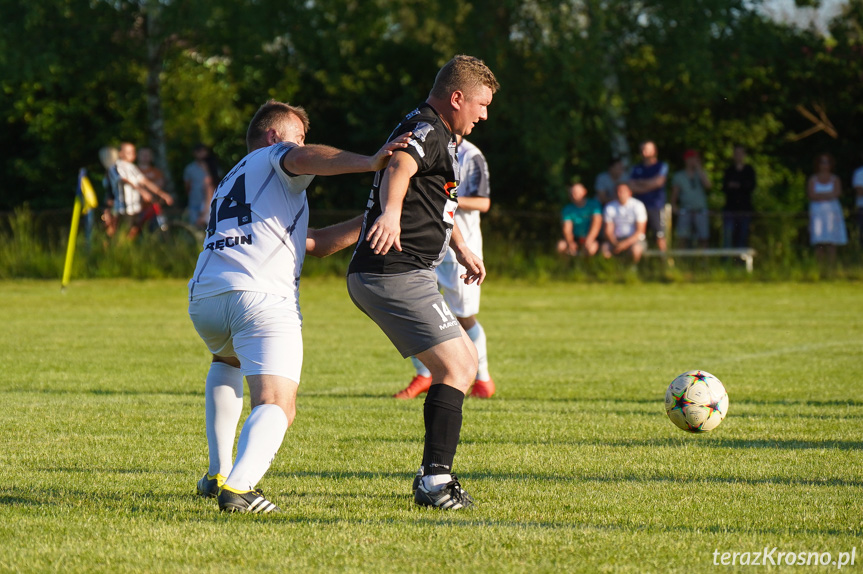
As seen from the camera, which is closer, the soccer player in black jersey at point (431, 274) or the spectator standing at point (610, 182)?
the soccer player in black jersey at point (431, 274)

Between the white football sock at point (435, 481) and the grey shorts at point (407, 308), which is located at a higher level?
the grey shorts at point (407, 308)

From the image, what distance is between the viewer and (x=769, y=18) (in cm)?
2362

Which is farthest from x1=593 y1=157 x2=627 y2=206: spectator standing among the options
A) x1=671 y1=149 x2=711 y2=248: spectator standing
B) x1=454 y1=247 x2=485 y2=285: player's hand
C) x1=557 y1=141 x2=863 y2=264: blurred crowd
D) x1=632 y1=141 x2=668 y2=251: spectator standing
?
x1=454 y1=247 x2=485 y2=285: player's hand

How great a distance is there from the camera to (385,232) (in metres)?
4.74

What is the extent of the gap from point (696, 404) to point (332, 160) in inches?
118

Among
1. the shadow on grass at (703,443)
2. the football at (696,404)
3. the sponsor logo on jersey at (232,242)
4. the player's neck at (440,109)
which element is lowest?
the shadow on grass at (703,443)

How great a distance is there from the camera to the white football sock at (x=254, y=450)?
464 cm

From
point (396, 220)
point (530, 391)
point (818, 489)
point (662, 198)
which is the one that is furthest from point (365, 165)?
point (662, 198)

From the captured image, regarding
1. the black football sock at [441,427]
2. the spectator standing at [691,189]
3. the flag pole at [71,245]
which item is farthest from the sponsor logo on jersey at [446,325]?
the spectator standing at [691,189]

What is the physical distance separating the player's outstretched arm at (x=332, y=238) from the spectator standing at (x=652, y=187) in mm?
14307

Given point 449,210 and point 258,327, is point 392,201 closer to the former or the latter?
point 449,210

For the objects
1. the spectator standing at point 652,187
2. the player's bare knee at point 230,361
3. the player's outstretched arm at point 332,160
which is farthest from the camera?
the spectator standing at point 652,187

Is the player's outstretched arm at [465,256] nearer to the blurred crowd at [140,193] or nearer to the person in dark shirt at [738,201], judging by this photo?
the blurred crowd at [140,193]

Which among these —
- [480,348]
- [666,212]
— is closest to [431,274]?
[480,348]
